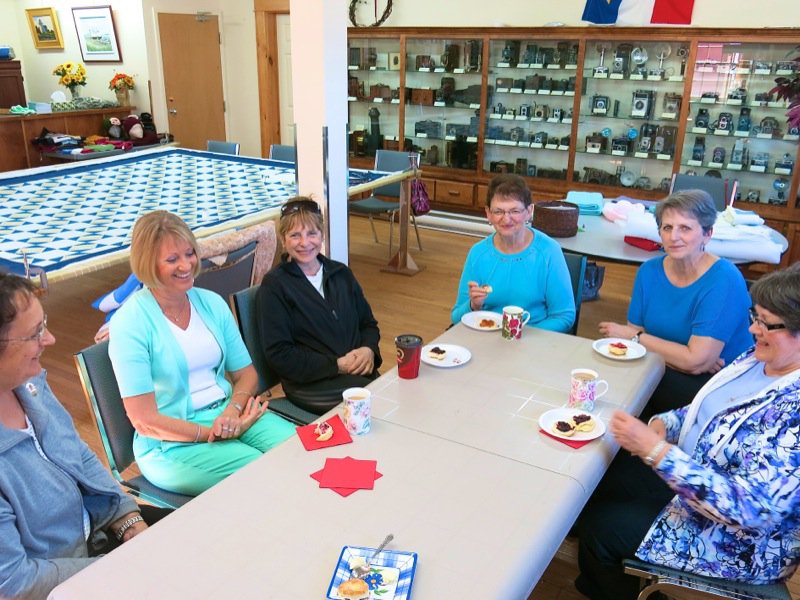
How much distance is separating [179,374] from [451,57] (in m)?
5.19

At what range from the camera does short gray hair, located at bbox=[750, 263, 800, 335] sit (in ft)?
4.88

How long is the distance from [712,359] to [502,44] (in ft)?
15.2

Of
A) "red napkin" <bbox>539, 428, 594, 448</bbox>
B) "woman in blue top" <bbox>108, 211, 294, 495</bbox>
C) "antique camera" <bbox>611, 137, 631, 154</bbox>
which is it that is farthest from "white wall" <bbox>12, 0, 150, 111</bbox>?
"red napkin" <bbox>539, 428, 594, 448</bbox>

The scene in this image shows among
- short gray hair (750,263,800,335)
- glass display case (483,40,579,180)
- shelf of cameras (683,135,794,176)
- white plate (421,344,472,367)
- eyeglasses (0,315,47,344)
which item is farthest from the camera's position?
glass display case (483,40,579,180)

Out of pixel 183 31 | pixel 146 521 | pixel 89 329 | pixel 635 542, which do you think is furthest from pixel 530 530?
pixel 183 31

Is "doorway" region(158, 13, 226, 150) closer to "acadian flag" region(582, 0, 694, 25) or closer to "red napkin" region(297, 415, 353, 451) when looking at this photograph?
"acadian flag" region(582, 0, 694, 25)

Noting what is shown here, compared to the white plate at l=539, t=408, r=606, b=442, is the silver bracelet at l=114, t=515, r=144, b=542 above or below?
below

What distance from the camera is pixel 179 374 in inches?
77.0

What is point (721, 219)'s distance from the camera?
3.54m

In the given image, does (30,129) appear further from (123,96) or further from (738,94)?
(738,94)

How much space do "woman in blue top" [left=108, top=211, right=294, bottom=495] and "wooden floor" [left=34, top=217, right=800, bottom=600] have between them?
1.16 meters

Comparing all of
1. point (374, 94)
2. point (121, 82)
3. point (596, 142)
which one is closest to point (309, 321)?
point (596, 142)

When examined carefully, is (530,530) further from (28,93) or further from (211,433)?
(28,93)

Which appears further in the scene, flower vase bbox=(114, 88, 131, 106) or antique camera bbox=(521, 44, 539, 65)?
flower vase bbox=(114, 88, 131, 106)
